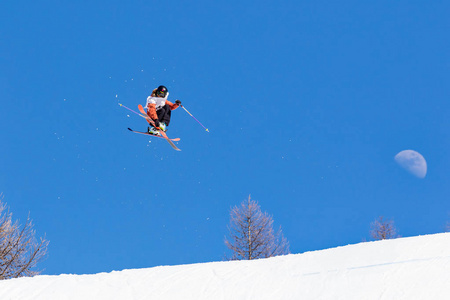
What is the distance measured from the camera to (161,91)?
1220cm

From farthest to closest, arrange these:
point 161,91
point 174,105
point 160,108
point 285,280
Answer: point 174,105
point 160,108
point 161,91
point 285,280

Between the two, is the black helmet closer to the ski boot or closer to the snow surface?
the ski boot

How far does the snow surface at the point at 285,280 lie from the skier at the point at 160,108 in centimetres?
481

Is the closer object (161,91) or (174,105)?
(161,91)

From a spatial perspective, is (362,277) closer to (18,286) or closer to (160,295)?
(160,295)

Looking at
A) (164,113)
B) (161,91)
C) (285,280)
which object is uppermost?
(161,91)

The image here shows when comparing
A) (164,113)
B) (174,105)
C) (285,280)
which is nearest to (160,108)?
(164,113)

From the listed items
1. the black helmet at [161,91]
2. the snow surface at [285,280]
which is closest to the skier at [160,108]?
the black helmet at [161,91]

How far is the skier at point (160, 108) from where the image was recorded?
40.4ft

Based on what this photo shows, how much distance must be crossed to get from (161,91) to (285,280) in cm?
662

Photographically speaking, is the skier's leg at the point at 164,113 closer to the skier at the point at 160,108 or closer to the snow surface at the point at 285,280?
the skier at the point at 160,108

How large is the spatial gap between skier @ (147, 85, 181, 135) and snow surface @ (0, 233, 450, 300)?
4.81 meters

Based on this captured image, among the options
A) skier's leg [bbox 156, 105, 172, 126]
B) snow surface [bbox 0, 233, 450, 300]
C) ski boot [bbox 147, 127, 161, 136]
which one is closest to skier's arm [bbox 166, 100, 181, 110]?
skier's leg [bbox 156, 105, 172, 126]

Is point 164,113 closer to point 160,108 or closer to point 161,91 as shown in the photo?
point 160,108
